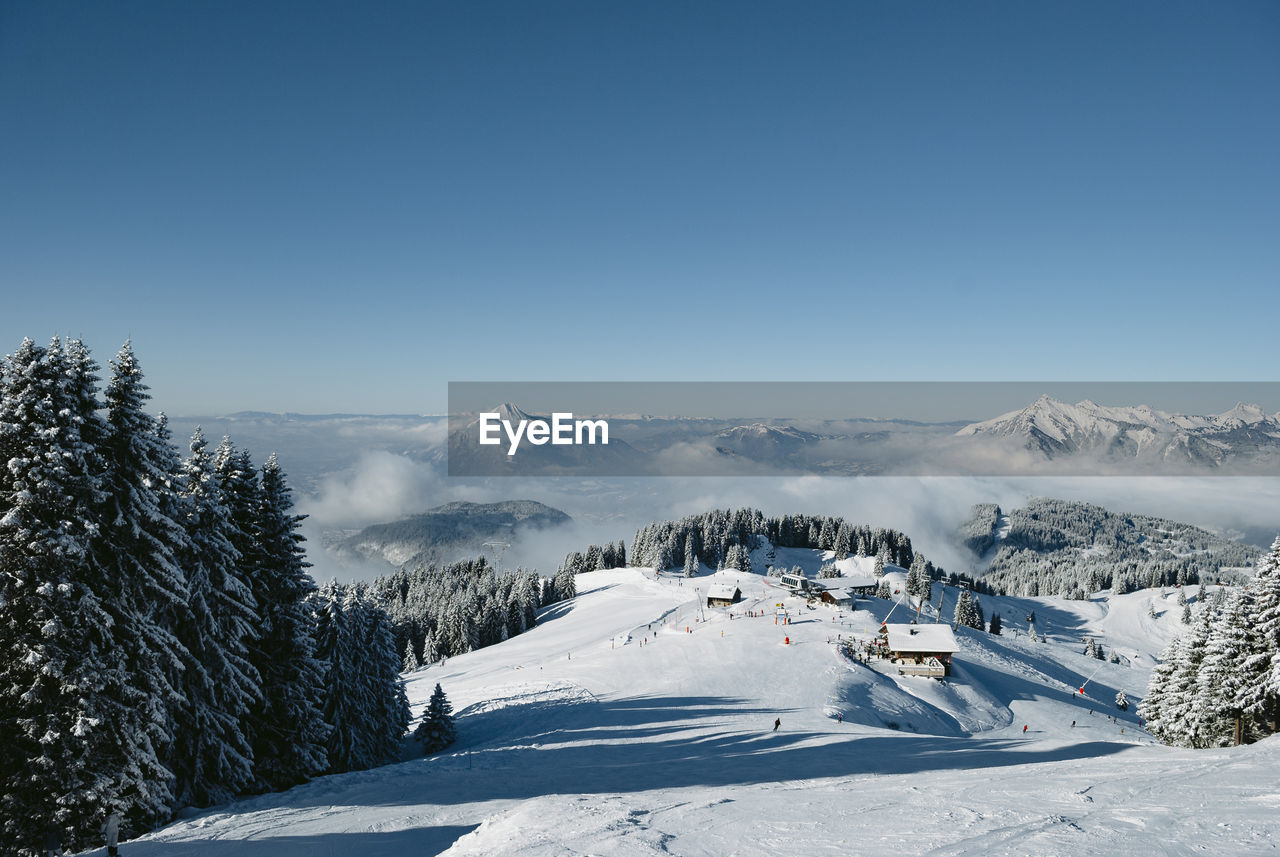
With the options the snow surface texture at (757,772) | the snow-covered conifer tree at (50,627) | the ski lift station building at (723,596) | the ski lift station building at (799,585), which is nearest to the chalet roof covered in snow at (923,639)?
the snow surface texture at (757,772)

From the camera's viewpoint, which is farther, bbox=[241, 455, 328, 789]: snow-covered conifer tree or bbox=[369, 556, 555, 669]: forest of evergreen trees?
bbox=[369, 556, 555, 669]: forest of evergreen trees

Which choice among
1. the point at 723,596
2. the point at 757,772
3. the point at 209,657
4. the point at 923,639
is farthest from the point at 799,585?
the point at 209,657

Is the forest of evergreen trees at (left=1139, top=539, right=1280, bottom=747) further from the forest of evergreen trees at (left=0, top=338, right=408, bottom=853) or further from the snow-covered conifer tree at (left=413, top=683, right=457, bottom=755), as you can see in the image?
the forest of evergreen trees at (left=0, top=338, right=408, bottom=853)

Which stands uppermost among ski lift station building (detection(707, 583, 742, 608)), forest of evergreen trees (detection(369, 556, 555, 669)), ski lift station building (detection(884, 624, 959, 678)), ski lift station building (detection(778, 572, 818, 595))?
ski lift station building (detection(884, 624, 959, 678))

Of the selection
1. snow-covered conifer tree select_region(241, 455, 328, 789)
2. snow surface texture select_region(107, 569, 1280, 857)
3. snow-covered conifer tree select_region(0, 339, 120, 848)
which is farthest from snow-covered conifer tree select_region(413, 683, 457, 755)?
snow-covered conifer tree select_region(0, 339, 120, 848)

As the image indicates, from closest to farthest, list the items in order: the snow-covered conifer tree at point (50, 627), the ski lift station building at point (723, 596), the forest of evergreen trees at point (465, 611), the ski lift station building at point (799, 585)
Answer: the snow-covered conifer tree at point (50, 627) < the ski lift station building at point (799, 585) < the ski lift station building at point (723, 596) < the forest of evergreen trees at point (465, 611)

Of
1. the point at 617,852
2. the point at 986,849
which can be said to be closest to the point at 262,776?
the point at 617,852

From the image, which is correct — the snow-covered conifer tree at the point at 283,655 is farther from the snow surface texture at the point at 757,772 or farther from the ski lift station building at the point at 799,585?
the ski lift station building at the point at 799,585
